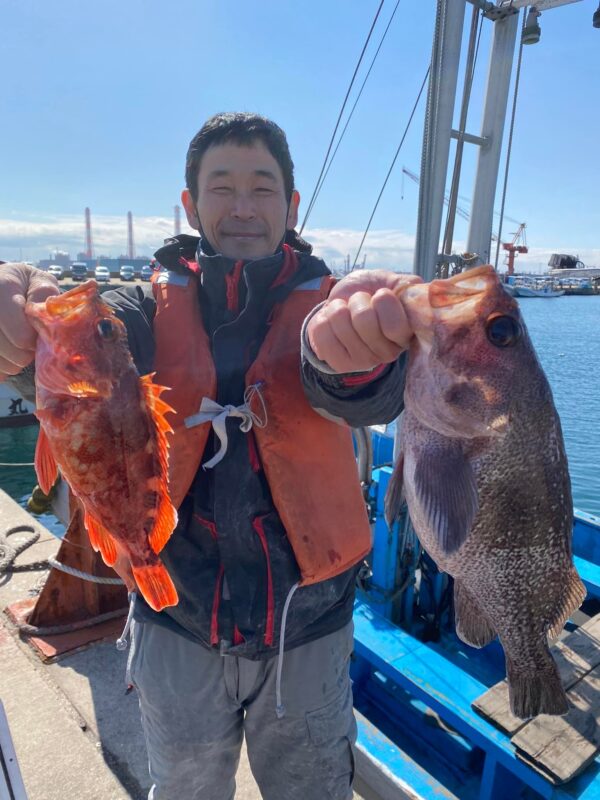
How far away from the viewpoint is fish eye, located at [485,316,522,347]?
1.64 metres

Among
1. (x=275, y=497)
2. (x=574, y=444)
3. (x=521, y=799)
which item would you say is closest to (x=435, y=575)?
(x=521, y=799)

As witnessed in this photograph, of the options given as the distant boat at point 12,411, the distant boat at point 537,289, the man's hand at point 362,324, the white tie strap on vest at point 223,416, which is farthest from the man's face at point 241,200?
the distant boat at point 537,289

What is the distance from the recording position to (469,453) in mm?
1828

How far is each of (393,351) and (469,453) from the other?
17.1 inches

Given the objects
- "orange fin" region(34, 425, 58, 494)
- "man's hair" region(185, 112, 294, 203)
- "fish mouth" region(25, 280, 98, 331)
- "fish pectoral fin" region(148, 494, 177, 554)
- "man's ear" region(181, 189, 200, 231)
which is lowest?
"fish pectoral fin" region(148, 494, 177, 554)

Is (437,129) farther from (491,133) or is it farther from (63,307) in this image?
(63,307)

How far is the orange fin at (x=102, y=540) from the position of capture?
2.10 m

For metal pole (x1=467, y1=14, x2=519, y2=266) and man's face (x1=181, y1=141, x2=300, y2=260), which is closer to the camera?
man's face (x1=181, y1=141, x2=300, y2=260)

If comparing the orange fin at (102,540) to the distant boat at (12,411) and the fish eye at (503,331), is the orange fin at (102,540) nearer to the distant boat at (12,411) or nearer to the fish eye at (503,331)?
the fish eye at (503,331)

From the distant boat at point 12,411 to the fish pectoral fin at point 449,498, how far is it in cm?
1762

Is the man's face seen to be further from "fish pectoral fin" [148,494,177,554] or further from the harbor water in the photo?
the harbor water

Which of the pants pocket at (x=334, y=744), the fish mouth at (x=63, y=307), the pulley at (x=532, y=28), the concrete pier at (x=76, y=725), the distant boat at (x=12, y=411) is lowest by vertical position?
the distant boat at (x=12, y=411)

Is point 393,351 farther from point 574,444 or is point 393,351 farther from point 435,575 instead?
point 574,444

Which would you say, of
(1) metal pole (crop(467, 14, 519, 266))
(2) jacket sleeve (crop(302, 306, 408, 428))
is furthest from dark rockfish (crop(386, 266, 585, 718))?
(1) metal pole (crop(467, 14, 519, 266))
